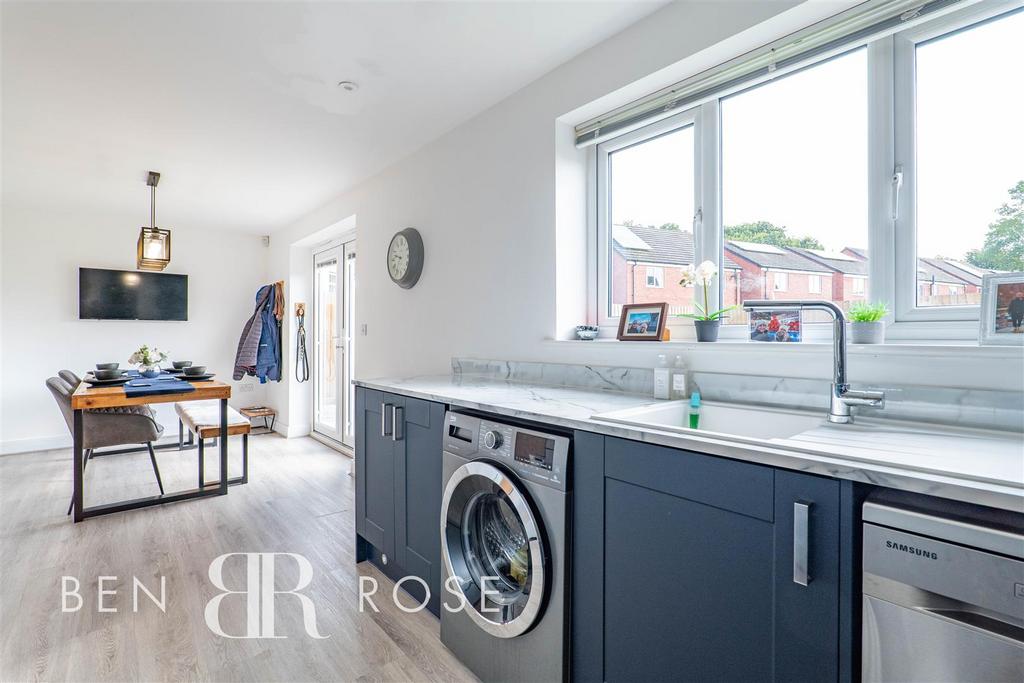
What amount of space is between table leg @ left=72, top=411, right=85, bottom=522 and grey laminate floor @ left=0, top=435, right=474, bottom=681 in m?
0.08

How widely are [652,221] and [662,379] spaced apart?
2.50 feet

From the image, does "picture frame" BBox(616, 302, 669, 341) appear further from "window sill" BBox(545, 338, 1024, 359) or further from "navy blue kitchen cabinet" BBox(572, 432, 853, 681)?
"navy blue kitchen cabinet" BBox(572, 432, 853, 681)

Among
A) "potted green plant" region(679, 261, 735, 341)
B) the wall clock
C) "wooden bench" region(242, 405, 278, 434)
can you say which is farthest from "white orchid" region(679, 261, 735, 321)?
"wooden bench" region(242, 405, 278, 434)

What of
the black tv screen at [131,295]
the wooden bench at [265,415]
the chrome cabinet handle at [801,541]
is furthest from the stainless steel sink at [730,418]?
→ the black tv screen at [131,295]

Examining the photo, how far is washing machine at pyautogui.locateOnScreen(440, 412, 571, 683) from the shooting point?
141 cm

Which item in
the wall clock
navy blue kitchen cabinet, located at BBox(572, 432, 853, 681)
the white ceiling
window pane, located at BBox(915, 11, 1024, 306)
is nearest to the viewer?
navy blue kitchen cabinet, located at BBox(572, 432, 853, 681)

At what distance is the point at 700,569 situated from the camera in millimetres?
1097

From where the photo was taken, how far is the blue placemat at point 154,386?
10.2 feet

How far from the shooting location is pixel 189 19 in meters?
1.91

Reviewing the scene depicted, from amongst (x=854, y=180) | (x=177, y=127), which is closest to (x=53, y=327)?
(x=177, y=127)

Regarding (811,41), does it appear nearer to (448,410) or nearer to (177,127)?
(448,410)

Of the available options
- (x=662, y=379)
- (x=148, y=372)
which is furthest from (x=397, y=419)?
(x=148, y=372)

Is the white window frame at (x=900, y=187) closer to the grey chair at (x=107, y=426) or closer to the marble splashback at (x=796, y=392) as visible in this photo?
the marble splashback at (x=796, y=392)

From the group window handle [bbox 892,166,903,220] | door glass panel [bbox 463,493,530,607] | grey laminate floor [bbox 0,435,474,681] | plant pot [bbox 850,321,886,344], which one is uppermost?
window handle [bbox 892,166,903,220]
